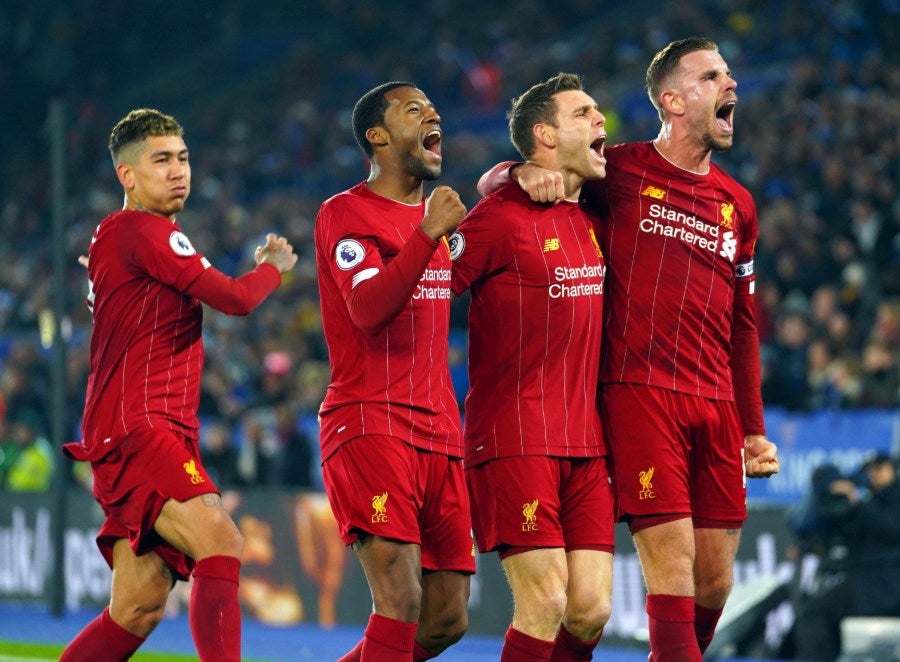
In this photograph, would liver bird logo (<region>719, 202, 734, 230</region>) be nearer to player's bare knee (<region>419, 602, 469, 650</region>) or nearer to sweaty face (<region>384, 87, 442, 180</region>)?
sweaty face (<region>384, 87, 442, 180</region>)

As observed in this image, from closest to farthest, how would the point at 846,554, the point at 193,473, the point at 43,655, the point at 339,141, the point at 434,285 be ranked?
the point at 434,285 → the point at 193,473 → the point at 846,554 → the point at 43,655 → the point at 339,141

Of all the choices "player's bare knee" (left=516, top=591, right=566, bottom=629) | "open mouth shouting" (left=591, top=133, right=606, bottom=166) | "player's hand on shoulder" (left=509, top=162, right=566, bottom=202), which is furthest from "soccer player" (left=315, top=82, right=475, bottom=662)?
"open mouth shouting" (left=591, top=133, right=606, bottom=166)

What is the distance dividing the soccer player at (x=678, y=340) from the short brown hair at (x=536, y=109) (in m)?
0.13

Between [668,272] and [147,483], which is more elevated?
[668,272]

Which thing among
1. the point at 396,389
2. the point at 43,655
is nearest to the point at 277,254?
the point at 396,389

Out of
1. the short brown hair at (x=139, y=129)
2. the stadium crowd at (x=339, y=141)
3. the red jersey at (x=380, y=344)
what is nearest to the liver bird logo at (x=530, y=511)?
the red jersey at (x=380, y=344)

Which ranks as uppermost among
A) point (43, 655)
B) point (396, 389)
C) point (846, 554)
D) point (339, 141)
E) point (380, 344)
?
point (339, 141)

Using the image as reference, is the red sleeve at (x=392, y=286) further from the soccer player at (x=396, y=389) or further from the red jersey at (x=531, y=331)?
the red jersey at (x=531, y=331)

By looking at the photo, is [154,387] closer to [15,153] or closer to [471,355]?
[471,355]

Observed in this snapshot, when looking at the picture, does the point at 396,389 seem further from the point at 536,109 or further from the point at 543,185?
the point at 536,109

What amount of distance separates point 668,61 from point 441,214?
4.77 ft

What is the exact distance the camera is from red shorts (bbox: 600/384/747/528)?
5.54 metres

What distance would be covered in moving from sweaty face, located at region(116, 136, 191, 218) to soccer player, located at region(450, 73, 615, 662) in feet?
3.78

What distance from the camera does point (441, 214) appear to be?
4.96m
